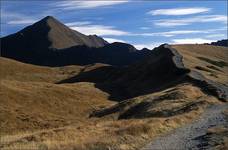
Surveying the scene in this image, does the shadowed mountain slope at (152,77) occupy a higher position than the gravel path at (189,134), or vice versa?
the gravel path at (189,134)

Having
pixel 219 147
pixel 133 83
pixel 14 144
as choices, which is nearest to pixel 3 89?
pixel 133 83

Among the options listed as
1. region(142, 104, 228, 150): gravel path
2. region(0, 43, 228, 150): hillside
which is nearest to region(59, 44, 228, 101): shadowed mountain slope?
region(0, 43, 228, 150): hillside

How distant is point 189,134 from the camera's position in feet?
111

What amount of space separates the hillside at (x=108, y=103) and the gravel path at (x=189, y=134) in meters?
0.90

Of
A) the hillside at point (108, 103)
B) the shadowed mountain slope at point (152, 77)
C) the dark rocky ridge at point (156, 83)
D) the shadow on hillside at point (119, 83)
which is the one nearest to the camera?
the hillside at point (108, 103)

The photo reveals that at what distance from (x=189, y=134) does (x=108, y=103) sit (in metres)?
56.8

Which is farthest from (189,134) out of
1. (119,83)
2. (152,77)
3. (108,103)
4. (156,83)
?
(119,83)

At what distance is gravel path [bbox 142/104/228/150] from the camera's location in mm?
29469

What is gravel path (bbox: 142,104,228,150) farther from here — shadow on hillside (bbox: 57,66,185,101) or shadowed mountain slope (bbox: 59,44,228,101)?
shadow on hillside (bbox: 57,66,185,101)

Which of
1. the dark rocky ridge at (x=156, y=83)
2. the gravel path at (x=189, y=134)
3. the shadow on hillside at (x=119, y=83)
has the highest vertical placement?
the gravel path at (x=189, y=134)

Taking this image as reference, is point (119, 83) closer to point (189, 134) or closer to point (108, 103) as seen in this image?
point (108, 103)

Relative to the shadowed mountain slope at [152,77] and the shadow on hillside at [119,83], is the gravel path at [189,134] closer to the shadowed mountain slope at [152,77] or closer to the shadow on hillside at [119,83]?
the shadowed mountain slope at [152,77]

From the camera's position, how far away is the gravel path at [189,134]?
29.5 metres

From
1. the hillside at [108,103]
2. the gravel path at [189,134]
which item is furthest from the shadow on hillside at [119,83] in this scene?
the gravel path at [189,134]
